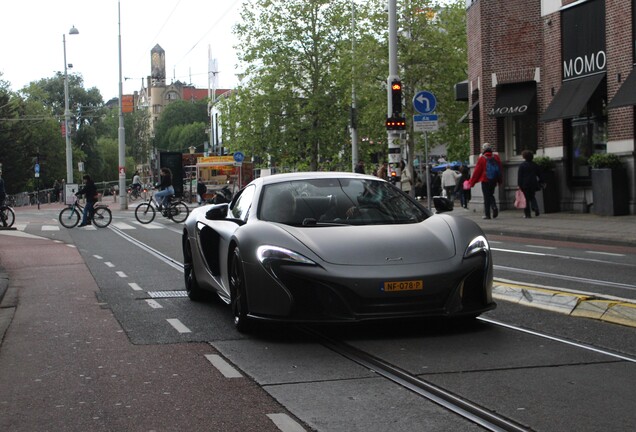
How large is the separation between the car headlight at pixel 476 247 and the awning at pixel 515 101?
23.1 m

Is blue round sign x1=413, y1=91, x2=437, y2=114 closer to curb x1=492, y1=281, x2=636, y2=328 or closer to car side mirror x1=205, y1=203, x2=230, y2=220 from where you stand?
curb x1=492, y1=281, x2=636, y2=328

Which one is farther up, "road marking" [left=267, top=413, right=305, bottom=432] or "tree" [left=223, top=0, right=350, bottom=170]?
"tree" [left=223, top=0, right=350, bottom=170]

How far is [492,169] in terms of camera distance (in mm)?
25938

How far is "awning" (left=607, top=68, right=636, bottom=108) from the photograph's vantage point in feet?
78.3

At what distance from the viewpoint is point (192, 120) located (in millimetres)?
166625

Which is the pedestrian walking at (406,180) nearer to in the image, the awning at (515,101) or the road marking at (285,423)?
the awning at (515,101)

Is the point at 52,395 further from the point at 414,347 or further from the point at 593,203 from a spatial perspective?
the point at 593,203

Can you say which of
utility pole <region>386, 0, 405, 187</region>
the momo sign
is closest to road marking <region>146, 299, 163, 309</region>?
utility pole <region>386, 0, 405, 187</region>

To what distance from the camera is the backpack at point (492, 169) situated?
25.8 m

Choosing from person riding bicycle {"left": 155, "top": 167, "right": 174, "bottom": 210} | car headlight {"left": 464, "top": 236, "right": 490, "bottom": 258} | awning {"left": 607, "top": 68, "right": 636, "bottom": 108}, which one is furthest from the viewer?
person riding bicycle {"left": 155, "top": 167, "right": 174, "bottom": 210}

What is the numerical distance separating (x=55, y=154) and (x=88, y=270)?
9001 cm

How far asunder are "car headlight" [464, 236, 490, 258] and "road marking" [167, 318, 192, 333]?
240 centimetres

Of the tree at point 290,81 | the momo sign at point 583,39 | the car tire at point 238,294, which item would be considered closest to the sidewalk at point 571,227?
the momo sign at point 583,39

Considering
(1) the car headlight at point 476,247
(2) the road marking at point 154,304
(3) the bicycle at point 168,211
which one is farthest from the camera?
(3) the bicycle at point 168,211
